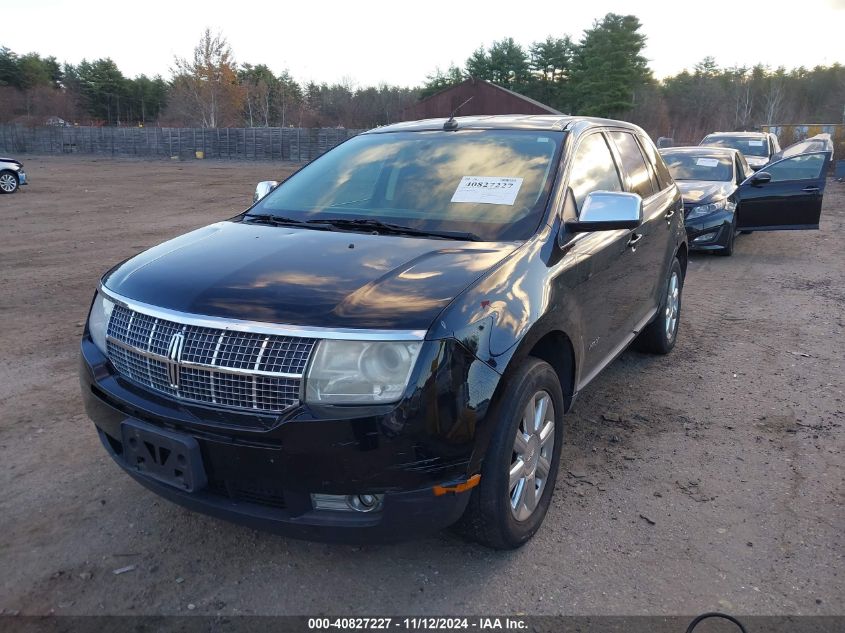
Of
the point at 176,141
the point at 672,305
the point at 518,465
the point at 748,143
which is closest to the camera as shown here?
the point at 518,465

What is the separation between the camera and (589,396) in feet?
15.8

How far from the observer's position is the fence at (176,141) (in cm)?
4359

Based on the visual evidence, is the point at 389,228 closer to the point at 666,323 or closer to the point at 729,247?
the point at 666,323

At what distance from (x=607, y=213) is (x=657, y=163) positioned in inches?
97.0

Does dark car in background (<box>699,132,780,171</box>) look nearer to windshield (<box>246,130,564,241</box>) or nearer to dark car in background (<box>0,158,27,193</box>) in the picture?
windshield (<box>246,130,564,241</box>)

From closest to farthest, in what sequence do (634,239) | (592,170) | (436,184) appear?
(436,184)
(592,170)
(634,239)

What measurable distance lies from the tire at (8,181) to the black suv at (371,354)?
19.8 m

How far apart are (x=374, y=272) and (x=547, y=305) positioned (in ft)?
2.58

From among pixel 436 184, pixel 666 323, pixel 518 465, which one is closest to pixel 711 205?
pixel 666 323

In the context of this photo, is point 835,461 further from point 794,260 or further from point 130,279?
point 794,260

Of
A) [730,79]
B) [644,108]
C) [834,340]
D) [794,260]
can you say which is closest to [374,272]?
[834,340]

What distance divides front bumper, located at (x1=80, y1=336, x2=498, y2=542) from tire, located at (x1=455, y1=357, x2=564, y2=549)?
0.40 feet

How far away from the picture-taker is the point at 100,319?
3061 millimetres

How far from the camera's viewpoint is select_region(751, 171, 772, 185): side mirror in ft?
33.6
